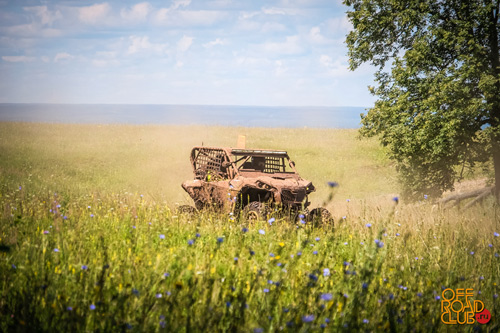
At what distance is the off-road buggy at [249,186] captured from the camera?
9125 mm

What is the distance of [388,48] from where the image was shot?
1512 centimetres

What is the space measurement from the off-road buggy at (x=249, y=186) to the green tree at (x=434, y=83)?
16.6 feet

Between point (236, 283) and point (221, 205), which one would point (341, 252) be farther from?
point (221, 205)

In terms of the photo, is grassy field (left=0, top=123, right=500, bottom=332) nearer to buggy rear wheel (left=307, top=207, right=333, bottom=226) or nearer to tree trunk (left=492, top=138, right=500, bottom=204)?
buggy rear wheel (left=307, top=207, right=333, bottom=226)

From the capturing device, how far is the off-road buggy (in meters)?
9.12

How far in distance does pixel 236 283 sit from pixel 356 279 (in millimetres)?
1162

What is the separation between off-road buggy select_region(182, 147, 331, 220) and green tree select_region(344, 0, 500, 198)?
16.6 ft

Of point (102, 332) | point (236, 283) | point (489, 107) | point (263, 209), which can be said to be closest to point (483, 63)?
point (489, 107)

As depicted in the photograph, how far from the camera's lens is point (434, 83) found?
12641mm

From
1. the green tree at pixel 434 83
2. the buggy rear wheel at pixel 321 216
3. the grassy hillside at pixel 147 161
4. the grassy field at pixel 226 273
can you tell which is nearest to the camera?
the grassy field at pixel 226 273

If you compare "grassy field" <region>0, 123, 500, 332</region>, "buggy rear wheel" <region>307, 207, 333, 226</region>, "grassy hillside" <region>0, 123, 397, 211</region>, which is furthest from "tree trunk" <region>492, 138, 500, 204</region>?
"buggy rear wheel" <region>307, 207, 333, 226</region>

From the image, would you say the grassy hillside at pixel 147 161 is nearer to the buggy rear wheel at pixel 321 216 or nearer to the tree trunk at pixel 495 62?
the tree trunk at pixel 495 62

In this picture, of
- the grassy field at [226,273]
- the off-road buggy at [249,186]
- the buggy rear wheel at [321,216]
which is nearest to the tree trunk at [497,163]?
the grassy field at [226,273]

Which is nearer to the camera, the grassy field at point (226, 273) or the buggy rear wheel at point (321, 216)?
the grassy field at point (226, 273)
